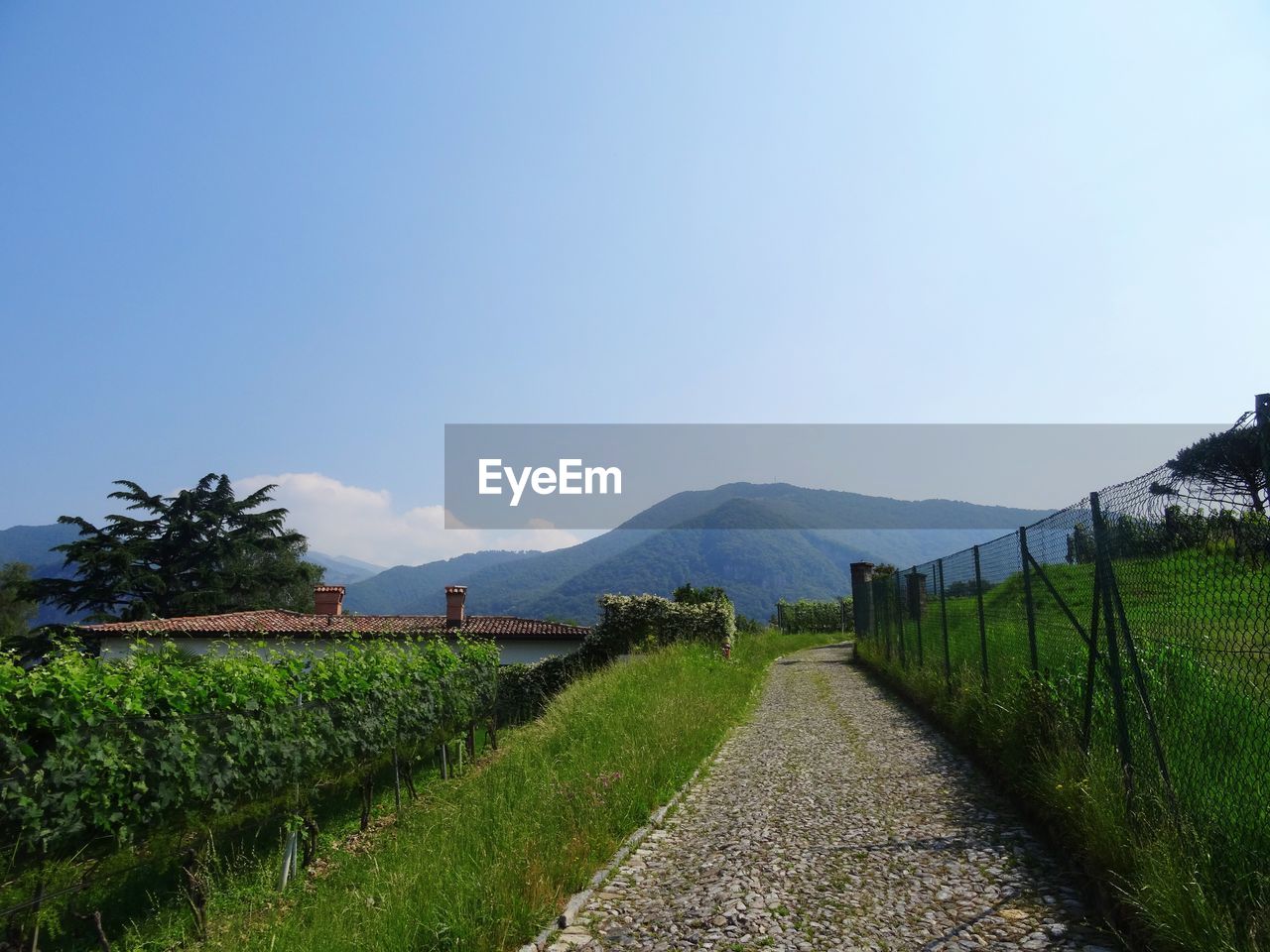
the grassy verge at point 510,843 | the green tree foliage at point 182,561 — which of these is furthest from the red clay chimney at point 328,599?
the grassy verge at point 510,843

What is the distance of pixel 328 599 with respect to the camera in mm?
34469

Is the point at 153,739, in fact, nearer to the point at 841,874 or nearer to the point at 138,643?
the point at 138,643

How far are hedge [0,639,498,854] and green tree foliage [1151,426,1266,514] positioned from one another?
850 centimetres

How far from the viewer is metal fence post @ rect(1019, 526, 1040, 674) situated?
691cm

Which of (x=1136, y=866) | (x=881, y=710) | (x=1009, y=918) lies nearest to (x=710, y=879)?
(x=1009, y=918)

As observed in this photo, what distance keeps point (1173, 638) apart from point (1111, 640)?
2.53 ft

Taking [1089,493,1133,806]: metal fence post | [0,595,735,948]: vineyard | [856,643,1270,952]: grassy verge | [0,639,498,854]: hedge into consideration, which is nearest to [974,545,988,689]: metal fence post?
[856,643,1270,952]: grassy verge

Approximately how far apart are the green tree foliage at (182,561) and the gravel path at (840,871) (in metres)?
43.6

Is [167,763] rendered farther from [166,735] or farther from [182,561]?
[182,561]

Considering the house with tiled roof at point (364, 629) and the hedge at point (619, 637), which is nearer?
the hedge at point (619, 637)

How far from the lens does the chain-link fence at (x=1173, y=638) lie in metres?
3.42

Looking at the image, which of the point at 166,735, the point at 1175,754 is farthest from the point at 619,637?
the point at 1175,754

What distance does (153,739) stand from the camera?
709 centimetres

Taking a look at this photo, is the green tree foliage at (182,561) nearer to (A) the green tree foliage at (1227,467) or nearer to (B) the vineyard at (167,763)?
(B) the vineyard at (167,763)
